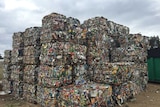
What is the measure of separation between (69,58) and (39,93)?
1.68 meters

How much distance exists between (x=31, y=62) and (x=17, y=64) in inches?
53.8

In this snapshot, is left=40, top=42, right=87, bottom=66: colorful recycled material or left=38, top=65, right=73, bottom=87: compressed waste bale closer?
left=38, top=65, right=73, bottom=87: compressed waste bale

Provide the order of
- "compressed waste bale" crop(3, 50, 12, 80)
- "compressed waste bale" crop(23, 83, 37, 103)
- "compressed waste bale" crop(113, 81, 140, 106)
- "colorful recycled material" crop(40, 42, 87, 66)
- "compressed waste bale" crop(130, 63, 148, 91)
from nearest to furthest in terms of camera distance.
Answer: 1. "colorful recycled material" crop(40, 42, 87, 66)
2. "compressed waste bale" crop(113, 81, 140, 106)
3. "compressed waste bale" crop(23, 83, 37, 103)
4. "compressed waste bale" crop(130, 63, 148, 91)
5. "compressed waste bale" crop(3, 50, 12, 80)

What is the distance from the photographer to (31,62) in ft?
23.1

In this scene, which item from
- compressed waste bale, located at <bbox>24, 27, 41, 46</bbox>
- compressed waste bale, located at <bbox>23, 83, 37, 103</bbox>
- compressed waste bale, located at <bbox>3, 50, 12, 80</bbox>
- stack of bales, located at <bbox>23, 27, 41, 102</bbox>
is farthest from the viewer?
compressed waste bale, located at <bbox>3, 50, 12, 80</bbox>

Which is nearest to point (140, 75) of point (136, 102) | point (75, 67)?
point (136, 102)

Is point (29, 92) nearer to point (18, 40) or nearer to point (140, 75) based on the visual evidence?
point (18, 40)

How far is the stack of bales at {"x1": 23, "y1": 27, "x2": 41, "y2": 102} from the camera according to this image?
6.83 meters

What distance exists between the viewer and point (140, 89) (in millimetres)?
8211

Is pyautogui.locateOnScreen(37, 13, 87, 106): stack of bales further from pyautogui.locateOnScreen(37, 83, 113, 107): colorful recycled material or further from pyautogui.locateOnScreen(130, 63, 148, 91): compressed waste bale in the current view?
pyautogui.locateOnScreen(130, 63, 148, 91): compressed waste bale

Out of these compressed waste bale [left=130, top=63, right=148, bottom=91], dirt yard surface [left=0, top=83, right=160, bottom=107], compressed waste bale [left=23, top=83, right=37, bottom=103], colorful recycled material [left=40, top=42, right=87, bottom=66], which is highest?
colorful recycled material [left=40, top=42, right=87, bottom=66]

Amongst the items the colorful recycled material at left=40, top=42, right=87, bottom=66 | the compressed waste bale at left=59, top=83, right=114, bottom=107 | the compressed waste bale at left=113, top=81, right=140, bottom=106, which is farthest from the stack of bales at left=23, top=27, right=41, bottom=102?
the compressed waste bale at left=113, top=81, right=140, bottom=106

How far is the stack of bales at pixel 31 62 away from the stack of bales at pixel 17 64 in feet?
1.30

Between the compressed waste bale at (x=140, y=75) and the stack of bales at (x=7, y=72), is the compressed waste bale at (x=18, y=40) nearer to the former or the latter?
the stack of bales at (x=7, y=72)
